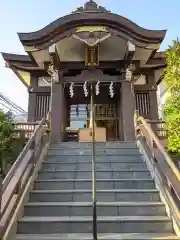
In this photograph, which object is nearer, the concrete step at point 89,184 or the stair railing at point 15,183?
the stair railing at point 15,183

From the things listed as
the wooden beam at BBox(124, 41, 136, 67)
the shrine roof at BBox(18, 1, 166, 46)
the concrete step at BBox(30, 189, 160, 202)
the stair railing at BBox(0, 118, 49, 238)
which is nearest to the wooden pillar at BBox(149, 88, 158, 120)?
the wooden beam at BBox(124, 41, 136, 67)

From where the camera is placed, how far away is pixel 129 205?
170 inches

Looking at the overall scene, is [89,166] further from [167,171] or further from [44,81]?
[44,81]

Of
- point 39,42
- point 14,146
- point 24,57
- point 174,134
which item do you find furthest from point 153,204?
point 24,57

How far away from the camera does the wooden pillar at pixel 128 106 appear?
28.0 ft

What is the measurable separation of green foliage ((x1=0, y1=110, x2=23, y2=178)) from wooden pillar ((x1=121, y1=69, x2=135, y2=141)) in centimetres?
351

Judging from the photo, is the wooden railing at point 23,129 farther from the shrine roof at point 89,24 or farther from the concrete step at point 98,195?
the concrete step at point 98,195

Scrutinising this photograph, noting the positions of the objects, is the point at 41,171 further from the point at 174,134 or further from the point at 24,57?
the point at 24,57

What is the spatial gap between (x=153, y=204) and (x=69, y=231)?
1.50 m

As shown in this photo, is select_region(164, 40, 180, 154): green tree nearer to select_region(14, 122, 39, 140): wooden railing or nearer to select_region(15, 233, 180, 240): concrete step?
select_region(15, 233, 180, 240): concrete step

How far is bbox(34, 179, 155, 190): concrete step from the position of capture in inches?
199

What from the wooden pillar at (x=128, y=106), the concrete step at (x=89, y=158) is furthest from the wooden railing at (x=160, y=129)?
the concrete step at (x=89, y=158)

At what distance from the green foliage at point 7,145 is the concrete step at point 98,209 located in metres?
2.42

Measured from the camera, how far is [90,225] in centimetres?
389
